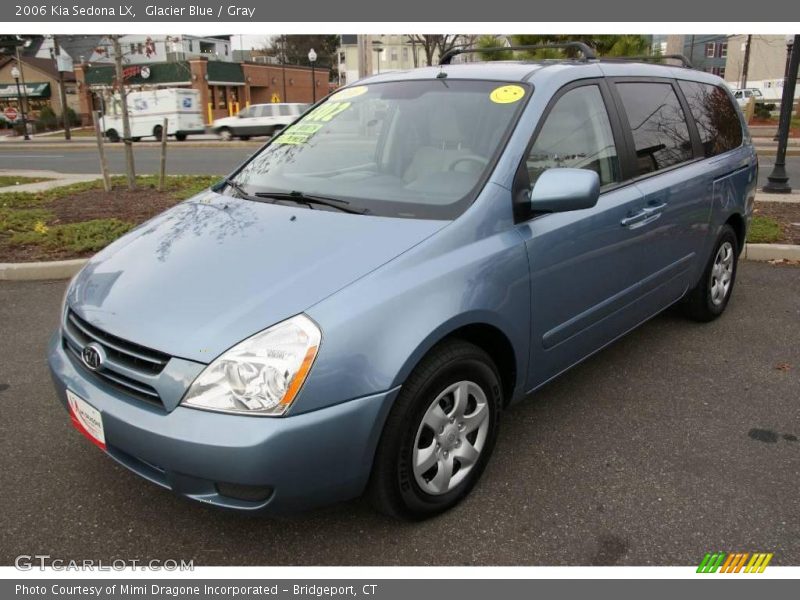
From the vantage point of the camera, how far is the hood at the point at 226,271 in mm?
2250

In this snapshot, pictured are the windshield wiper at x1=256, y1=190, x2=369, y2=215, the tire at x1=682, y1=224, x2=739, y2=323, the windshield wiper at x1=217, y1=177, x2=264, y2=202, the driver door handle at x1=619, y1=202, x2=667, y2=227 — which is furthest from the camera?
the tire at x1=682, y1=224, x2=739, y2=323

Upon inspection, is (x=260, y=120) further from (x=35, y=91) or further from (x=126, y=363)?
(x=35, y=91)

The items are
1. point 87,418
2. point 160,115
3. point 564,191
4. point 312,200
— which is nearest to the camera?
point 87,418

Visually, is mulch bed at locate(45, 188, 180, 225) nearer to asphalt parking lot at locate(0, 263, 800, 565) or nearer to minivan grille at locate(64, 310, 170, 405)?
asphalt parking lot at locate(0, 263, 800, 565)

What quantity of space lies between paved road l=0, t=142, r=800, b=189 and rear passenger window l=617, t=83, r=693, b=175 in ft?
29.3

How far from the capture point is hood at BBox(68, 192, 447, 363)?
2250 mm

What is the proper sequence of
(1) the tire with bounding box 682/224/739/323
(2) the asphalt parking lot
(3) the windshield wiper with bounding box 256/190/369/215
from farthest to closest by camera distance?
1. (1) the tire with bounding box 682/224/739/323
2. (3) the windshield wiper with bounding box 256/190/369/215
3. (2) the asphalt parking lot

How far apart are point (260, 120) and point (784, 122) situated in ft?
81.3

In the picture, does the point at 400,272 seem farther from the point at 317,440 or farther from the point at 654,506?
the point at 654,506

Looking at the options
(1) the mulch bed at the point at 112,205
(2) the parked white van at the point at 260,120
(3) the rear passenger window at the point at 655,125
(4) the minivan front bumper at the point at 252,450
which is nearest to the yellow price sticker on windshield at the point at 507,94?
(3) the rear passenger window at the point at 655,125

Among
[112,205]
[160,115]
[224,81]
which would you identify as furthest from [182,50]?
[112,205]

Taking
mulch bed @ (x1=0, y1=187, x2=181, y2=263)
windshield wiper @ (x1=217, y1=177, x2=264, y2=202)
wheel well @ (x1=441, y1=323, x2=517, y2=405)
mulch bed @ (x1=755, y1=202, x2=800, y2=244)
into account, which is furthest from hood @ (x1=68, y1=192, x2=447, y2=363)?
mulch bed @ (x1=755, y1=202, x2=800, y2=244)

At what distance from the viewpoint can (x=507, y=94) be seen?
3152mm

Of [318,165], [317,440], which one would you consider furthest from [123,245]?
[317,440]
